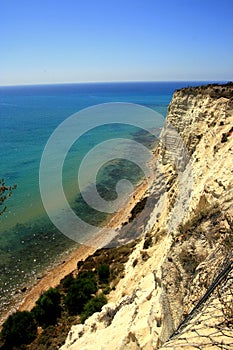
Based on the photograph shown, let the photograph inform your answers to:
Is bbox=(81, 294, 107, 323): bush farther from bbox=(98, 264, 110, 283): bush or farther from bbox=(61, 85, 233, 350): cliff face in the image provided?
bbox=(98, 264, 110, 283): bush

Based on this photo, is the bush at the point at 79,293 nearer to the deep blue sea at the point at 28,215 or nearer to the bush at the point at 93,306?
the bush at the point at 93,306

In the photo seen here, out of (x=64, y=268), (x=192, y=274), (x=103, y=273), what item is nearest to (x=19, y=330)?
(x=103, y=273)

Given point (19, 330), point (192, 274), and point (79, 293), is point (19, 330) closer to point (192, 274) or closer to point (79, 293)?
point (79, 293)

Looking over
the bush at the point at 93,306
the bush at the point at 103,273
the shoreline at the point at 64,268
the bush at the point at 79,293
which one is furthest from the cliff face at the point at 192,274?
the shoreline at the point at 64,268

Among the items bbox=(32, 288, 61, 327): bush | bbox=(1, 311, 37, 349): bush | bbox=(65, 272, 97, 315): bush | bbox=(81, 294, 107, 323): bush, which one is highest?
bbox=(81, 294, 107, 323): bush

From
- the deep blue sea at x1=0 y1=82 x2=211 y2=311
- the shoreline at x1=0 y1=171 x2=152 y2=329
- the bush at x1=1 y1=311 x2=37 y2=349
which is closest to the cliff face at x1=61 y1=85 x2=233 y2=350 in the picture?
the bush at x1=1 y1=311 x2=37 y2=349

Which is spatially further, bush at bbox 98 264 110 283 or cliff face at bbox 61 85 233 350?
bush at bbox 98 264 110 283

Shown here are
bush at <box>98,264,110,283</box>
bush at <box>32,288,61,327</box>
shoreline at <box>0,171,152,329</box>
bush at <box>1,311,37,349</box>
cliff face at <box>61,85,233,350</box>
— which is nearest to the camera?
cliff face at <box>61,85,233,350</box>
